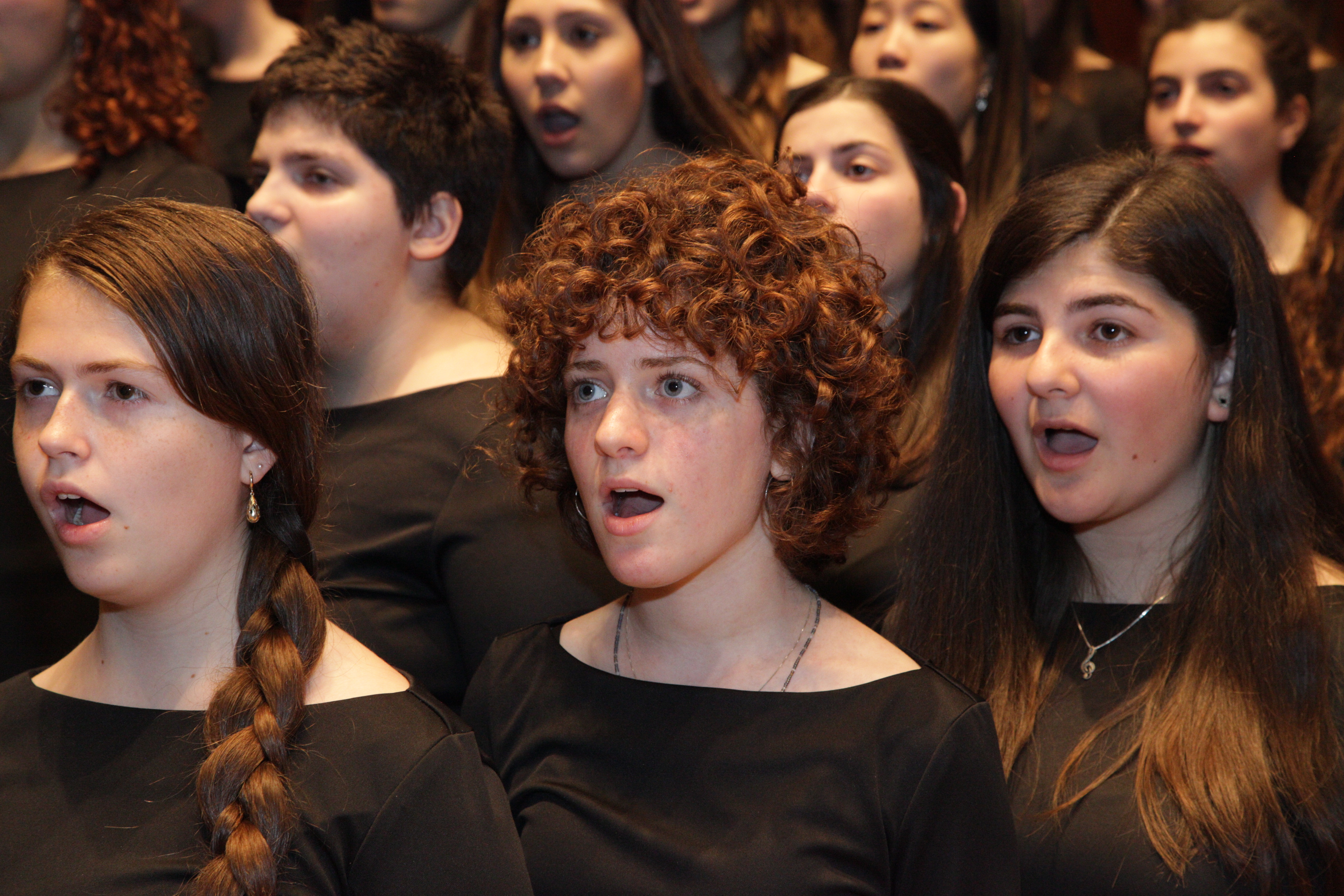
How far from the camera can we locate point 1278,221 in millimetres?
3492

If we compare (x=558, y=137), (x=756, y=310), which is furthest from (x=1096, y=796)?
(x=558, y=137)

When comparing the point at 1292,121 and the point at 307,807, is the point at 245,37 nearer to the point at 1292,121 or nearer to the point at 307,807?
the point at 307,807

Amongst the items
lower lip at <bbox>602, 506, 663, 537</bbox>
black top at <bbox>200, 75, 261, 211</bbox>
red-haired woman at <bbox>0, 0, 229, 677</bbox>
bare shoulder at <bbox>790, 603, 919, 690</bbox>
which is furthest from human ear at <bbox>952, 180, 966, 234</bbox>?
black top at <bbox>200, 75, 261, 211</bbox>

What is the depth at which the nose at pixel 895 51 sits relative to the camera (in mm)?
3484

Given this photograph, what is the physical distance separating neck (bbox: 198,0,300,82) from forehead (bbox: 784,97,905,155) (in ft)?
4.79

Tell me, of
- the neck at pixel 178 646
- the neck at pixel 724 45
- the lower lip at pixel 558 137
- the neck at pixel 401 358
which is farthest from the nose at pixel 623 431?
the neck at pixel 724 45

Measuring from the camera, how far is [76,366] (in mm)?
1573

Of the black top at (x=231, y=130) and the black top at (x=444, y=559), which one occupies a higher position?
the black top at (x=231, y=130)

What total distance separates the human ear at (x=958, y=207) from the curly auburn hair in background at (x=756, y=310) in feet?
3.20

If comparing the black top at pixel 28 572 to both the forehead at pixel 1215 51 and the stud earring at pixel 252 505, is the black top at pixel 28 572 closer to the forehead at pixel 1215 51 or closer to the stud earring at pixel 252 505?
the stud earring at pixel 252 505

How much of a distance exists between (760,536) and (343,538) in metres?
0.84

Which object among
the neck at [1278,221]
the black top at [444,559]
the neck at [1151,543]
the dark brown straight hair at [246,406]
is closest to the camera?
the dark brown straight hair at [246,406]

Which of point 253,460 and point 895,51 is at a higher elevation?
point 895,51

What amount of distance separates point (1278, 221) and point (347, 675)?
282 centimetres
